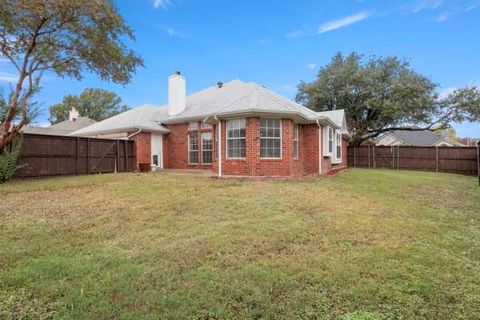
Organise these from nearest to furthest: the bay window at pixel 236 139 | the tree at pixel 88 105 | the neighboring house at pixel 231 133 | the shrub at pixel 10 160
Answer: the shrub at pixel 10 160
the neighboring house at pixel 231 133
the bay window at pixel 236 139
the tree at pixel 88 105

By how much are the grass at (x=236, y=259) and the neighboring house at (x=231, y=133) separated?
4679mm

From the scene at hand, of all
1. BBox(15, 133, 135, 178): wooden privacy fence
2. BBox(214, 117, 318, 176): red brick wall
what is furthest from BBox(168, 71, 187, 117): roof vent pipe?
BBox(214, 117, 318, 176): red brick wall

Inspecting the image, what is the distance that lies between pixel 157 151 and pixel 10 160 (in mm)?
7946

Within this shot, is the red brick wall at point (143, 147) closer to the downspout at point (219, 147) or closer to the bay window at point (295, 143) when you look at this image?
the downspout at point (219, 147)

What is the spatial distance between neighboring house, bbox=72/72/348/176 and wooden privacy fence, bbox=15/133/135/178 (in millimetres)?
1102

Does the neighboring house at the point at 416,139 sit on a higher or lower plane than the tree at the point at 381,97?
lower

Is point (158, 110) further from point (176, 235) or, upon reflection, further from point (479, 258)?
point (479, 258)

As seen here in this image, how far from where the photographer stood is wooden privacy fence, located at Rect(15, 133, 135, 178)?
1233 cm

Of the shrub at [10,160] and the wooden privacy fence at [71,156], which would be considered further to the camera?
the wooden privacy fence at [71,156]

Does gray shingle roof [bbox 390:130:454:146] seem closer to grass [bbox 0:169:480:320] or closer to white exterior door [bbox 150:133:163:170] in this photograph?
white exterior door [bbox 150:133:163:170]

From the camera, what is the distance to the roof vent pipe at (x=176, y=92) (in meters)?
18.8

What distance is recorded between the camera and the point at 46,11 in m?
11.0

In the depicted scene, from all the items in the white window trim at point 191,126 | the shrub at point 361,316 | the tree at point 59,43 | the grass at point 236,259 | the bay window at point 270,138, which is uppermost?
the tree at point 59,43

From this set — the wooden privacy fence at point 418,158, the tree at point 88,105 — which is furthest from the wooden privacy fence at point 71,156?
the tree at point 88,105
